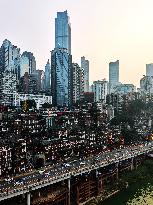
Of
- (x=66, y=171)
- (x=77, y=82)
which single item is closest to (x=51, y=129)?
(x=66, y=171)

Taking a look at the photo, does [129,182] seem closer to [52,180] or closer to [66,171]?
[66,171]

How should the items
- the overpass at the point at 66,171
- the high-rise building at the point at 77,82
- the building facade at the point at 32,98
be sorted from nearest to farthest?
the overpass at the point at 66,171
the building facade at the point at 32,98
the high-rise building at the point at 77,82

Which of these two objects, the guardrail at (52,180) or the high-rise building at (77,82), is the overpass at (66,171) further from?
the high-rise building at (77,82)

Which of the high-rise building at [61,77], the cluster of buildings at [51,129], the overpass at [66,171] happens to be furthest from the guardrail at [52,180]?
the high-rise building at [61,77]

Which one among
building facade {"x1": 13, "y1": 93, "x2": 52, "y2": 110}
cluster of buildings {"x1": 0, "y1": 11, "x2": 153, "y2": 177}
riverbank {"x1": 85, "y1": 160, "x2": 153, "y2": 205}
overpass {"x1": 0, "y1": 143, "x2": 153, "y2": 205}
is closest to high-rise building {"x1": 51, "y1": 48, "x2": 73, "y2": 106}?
cluster of buildings {"x1": 0, "y1": 11, "x2": 153, "y2": 177}

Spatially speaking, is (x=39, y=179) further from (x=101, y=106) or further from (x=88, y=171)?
(x=101, y=106)
